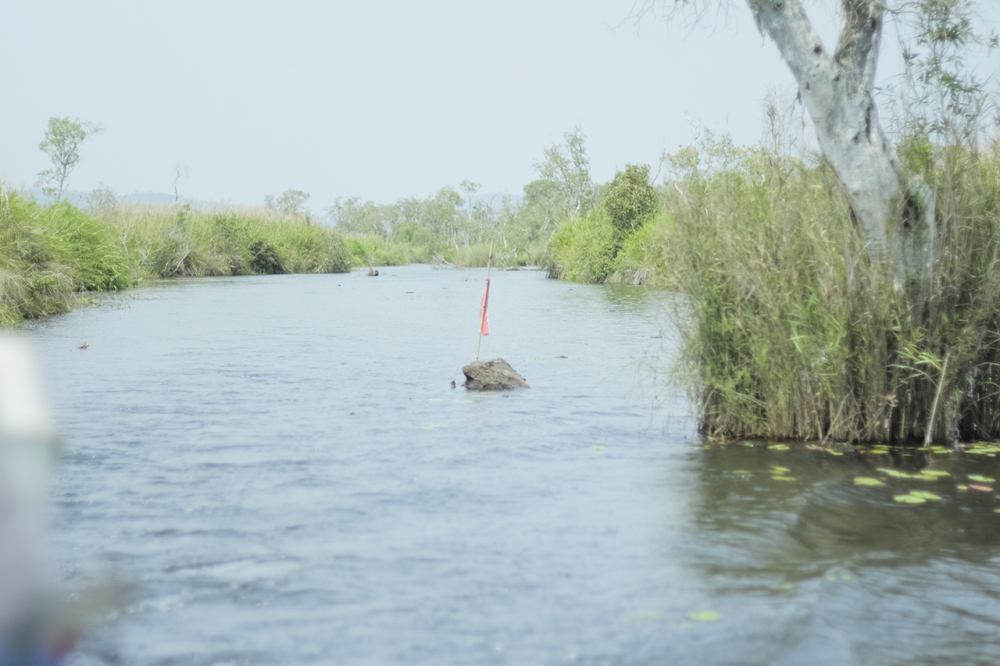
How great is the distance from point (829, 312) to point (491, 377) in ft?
18.3

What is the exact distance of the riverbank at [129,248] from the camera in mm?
23984

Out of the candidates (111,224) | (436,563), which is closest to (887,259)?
(436,563)

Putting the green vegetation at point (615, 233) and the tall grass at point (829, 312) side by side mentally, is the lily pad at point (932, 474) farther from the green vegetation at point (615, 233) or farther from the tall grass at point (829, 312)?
the green vegetation at point (615, 233)

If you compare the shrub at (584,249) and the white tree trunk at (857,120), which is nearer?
the white tree trunk at (857,120)

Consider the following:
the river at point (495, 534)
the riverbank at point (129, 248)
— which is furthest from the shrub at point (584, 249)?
the river at point (495, 534)

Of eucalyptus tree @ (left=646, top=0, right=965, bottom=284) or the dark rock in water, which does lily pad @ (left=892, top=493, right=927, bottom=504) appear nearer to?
eucalyptus tree @ (left=646, top=0, right=965, bottom=284)

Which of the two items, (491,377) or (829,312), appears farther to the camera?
(491,377)

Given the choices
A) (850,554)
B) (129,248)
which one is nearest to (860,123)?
(850,554)

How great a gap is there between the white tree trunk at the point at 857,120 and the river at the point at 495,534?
6.75ft

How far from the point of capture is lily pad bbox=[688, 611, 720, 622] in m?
5.26

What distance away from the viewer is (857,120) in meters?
9.57

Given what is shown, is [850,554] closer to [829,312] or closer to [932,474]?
[932,474]

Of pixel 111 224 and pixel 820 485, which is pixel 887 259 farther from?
pixel 111 224

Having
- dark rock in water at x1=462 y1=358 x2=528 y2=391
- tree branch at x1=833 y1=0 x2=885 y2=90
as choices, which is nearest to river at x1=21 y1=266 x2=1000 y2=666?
dark rock in water at x1=462 y1=358 x2=528 y2=391
